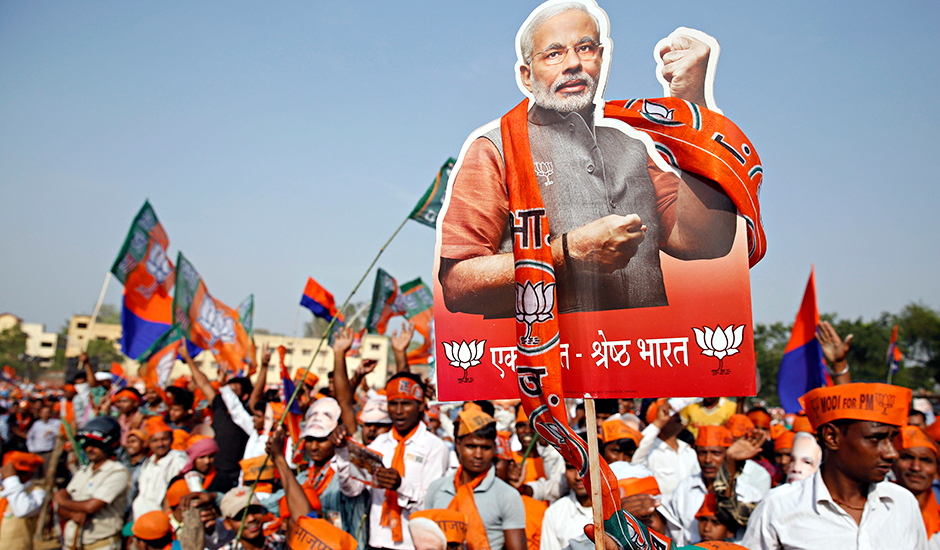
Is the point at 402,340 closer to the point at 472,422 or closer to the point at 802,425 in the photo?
the point at 472,422

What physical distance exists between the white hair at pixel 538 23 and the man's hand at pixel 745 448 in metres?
3.37

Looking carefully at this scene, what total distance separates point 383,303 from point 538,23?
25.0 ft

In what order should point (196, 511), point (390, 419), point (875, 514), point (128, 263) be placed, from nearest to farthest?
1. point (875, 514)
2. point (196, 511)
3. point (390, 419)
4. point (128, 263)

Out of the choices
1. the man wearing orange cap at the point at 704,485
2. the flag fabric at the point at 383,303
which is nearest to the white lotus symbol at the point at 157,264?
the flag fabric at the point at 383,303

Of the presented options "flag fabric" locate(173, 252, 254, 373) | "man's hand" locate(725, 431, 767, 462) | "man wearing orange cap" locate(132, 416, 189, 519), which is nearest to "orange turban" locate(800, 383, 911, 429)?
"man's hand" locate(725, 431, 767, 462)

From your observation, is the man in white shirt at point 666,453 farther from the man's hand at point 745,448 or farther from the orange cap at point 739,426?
the man's hand at point 745,448

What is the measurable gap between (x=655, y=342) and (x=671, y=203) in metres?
0.48

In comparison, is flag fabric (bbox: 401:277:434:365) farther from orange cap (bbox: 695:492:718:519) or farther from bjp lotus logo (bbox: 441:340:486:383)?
bjp lotus logo (bbox: 441:340:486:383)

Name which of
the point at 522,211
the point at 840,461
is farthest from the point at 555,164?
the point at 840,461

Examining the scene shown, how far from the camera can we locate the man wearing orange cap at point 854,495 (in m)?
2.87

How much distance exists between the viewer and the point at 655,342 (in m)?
2.09

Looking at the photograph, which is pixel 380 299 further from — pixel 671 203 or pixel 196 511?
pixel 671 203

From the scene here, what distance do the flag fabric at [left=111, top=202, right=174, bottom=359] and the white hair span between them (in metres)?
8.70

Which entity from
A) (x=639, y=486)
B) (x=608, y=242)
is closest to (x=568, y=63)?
(x=608, y=242)
